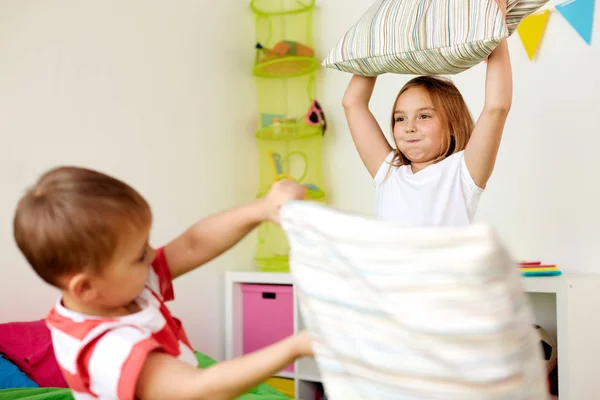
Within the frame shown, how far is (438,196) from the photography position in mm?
1380

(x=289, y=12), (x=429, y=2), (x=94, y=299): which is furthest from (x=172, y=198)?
(x=94, y=299)

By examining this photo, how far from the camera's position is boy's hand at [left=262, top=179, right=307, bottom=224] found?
840 mm

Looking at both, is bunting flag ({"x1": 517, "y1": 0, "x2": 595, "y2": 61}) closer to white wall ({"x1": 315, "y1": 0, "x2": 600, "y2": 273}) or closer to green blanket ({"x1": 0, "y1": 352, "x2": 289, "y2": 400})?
white wall ({"x1": 315, "y1": 0, "x2": 600, "y2": 273})

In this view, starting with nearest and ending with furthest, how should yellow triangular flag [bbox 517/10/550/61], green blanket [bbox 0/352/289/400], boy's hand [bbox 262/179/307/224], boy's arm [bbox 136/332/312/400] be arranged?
boy's arm [bbox 136/332/312/400], boy's hand [bbox 262/179/307/224], green blanket [bbox 0/352/289/400], yellow triangular flag [bbox 517/10/550/61]

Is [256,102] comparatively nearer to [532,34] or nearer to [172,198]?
[172,198]

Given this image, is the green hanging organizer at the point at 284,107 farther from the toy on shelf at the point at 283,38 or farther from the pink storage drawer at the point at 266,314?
the pink storage drawer at the point at 266,314

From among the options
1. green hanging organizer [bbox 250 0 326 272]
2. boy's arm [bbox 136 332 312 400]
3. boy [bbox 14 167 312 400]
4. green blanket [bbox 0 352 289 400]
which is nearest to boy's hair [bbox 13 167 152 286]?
boy [bbox 14 167 312 400]

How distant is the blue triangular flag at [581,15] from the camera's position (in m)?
2.14

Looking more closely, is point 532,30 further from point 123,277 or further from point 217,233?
point 123,277

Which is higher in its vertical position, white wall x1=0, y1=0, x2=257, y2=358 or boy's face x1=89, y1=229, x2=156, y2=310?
white wall x1=0, y1=0, x2=257, y2=358

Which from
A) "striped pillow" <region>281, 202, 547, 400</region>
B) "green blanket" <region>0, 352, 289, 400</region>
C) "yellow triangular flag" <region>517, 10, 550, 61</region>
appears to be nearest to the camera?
"striped pillow" <region>281, 202, 547, 400</region>

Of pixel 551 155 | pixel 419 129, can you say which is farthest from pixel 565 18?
pixel 419 129

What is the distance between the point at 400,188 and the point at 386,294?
859 mm

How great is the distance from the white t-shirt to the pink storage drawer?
107 centimetres
